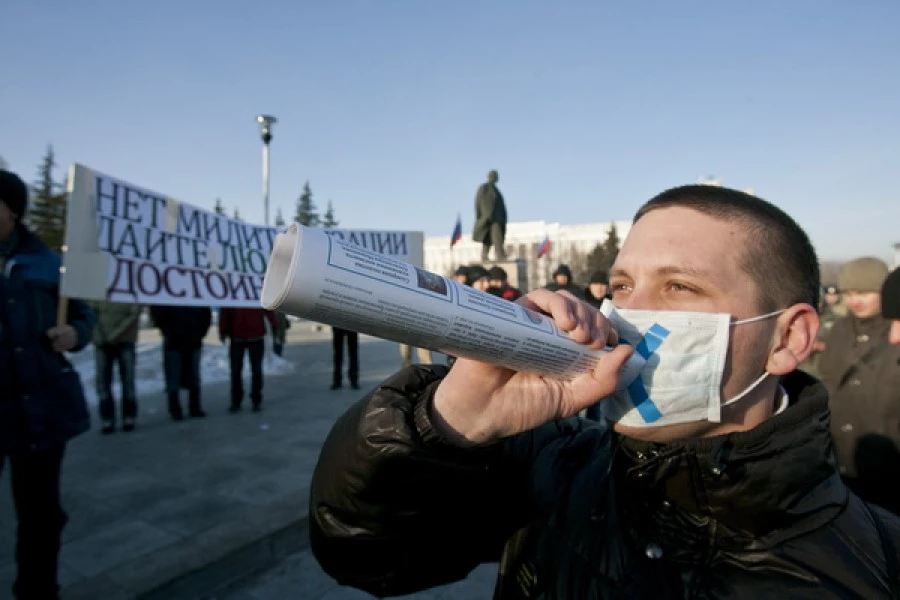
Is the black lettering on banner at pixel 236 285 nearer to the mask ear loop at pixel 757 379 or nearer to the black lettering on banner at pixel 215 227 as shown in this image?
the black lettering on banner at pixel 215 227

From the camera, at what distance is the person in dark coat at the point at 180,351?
23.8 feet

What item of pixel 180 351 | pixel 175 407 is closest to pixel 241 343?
pixel 180 351

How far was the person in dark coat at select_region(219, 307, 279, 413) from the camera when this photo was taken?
778 centimetres

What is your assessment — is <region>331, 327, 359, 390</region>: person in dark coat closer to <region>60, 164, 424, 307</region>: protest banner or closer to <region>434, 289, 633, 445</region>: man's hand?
<region>60, 164, 424, 307</region>: protest banner

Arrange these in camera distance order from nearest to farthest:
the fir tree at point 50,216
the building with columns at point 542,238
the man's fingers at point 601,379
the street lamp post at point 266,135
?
1. the man's fingers at point 601,379
2. the street lamp post at point 266,135
3. the fir tree at point 50,216
4. the building with columns at point 542,238

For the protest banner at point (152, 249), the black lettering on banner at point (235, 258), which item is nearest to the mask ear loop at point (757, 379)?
the protest banner at point (152, 249)

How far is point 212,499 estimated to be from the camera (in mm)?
4391

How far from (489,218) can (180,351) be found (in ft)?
30.3

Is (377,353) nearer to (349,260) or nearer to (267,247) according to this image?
(267,247)

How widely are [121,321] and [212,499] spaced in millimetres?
3541

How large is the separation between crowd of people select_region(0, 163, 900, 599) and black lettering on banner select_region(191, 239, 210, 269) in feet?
17.2

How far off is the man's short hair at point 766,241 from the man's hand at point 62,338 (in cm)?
296

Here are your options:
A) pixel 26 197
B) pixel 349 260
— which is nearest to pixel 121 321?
pixel 26 197

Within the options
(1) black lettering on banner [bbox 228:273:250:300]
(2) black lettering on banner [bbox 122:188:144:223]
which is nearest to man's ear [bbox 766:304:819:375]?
(2) black lettering on banner [bbox 122:188:144:223]
